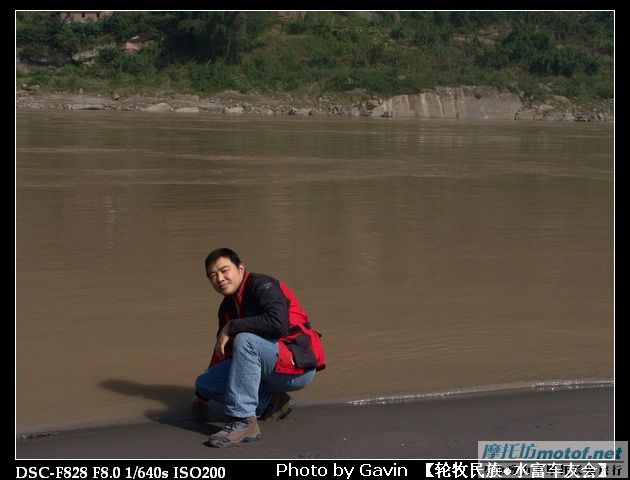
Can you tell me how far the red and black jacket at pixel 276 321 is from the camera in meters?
4.39

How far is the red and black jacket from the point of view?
4387 millimetres

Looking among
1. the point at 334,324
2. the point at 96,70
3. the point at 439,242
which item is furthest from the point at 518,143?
the point at 96,70

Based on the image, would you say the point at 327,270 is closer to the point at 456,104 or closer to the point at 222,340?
the point at 222,340

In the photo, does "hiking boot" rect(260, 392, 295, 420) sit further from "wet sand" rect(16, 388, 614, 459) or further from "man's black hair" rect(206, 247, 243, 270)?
"man's black hair" rect(206, 247, 243, 270)

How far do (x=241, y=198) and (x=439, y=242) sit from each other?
355 centimetres

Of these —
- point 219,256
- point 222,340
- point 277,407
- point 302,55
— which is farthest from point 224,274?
point 302,55

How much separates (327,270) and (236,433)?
136 inches

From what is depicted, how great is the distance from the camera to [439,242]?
9.00m

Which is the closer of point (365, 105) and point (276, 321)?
point (276, 321)

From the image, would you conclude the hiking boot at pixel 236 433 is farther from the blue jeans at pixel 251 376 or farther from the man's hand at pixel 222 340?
the man's hand at pixel 222 340

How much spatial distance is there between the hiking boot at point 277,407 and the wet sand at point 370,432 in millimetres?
39

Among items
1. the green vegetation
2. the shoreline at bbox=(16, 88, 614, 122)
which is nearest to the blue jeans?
the shoreline at bbox=(16, 88, 614, 122)

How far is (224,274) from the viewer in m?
4.46

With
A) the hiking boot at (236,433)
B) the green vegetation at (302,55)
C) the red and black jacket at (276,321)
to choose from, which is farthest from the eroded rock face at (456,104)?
the hiking boot at (236,433)
